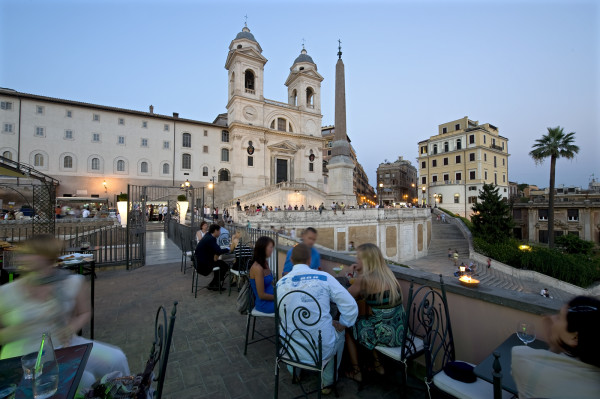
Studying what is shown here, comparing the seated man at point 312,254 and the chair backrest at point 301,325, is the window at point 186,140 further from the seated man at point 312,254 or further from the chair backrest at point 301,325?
the chair backrest at point 301,325

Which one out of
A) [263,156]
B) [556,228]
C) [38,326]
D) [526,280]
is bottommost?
[526,280]

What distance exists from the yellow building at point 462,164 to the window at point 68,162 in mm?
46895

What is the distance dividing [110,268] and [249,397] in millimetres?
7338

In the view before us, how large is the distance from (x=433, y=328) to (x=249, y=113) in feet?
118

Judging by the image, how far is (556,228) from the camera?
31438 millimetres

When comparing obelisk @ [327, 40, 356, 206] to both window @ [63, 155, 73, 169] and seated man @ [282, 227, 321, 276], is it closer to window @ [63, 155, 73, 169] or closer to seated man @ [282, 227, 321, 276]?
seated man @ [282, 227, 321, 276]

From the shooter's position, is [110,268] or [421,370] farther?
[110,268]

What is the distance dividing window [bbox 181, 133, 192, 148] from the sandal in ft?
120

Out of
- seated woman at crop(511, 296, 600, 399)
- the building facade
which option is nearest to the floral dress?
seated woman at crop(511, 296, 600, 399)

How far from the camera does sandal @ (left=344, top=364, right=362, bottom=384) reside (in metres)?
2.83

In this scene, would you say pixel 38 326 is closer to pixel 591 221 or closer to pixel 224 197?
pixel 224 197

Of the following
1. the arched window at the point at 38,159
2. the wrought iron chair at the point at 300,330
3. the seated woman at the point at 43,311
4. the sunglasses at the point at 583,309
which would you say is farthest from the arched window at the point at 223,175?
the sunglasses at the point at 583,309

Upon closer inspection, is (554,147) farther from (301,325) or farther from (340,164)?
(301,325)

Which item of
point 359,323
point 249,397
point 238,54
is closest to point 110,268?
point 249,397
